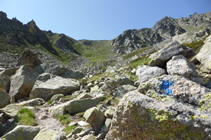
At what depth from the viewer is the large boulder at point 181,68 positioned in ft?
24.1

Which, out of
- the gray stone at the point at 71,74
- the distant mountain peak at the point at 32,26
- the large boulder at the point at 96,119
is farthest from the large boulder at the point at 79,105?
the distant mountain peak at the point at 32,26

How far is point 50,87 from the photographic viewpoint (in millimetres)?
14297

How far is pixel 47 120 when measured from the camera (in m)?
8.27

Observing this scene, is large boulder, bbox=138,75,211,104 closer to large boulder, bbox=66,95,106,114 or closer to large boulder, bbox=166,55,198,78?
large boulder, bbox=166,55,198,78

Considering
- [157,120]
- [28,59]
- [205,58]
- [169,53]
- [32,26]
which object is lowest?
[157,120]

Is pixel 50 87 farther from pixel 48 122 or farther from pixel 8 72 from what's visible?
pixel 8 72

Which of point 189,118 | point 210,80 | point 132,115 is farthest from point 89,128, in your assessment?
point 210,80

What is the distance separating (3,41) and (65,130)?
285 feet

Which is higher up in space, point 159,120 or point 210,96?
point 210,96

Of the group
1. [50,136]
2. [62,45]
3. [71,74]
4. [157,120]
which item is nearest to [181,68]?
[157,120]

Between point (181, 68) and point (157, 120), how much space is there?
5.97 metres

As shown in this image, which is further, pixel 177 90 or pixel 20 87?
pixel 20 87

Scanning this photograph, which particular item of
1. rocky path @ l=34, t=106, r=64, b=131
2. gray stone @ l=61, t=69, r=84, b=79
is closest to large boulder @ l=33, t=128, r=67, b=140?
rocky path @ l=34, t=106, r=64, b=131

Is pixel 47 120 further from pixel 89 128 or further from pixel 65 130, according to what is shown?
pixel 89 128
